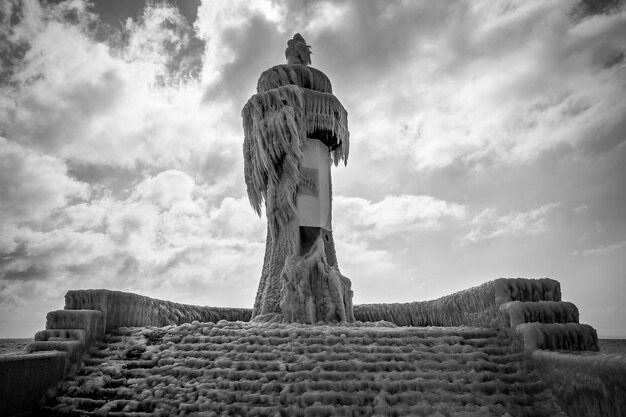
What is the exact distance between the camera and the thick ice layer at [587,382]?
Result: 3398mm

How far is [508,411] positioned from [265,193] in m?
9.05

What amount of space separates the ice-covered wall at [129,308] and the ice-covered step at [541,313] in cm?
702

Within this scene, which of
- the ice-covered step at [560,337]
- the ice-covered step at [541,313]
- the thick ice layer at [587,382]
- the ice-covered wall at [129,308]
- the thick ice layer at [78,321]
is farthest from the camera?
the ice-covered wall at [129,308]

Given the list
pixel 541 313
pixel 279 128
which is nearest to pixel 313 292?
pixel 279 128

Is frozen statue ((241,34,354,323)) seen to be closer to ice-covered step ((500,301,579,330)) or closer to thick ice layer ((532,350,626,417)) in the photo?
ice-covered step ((500,301,579,330))

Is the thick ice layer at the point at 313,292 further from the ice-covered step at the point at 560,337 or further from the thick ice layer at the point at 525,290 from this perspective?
the ice-covered step at the point at 560,337

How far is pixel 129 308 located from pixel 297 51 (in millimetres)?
10156

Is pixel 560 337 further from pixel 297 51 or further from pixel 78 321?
pixel 297 51

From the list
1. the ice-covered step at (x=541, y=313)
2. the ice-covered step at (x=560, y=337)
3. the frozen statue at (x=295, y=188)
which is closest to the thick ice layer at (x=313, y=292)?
the frozen statue at (x=295, y=188)

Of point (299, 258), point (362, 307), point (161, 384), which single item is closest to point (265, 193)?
point (299, 258)

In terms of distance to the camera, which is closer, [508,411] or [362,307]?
[508,411]

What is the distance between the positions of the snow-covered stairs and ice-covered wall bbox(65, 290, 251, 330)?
0.82m

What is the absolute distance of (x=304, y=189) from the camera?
11609 millimetres

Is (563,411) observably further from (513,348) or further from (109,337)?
(109,337)
